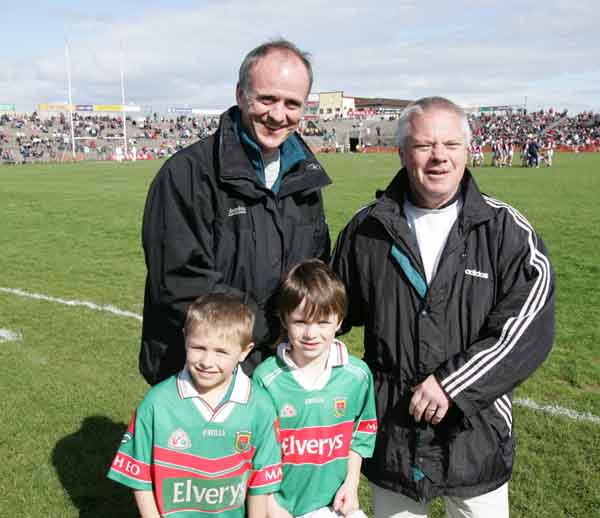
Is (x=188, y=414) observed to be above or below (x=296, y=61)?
below

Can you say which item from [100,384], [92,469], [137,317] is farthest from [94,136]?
[92,469]

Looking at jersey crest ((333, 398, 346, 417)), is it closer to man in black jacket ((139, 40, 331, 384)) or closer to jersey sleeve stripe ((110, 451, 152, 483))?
man in black jacket ((139, 40, 331, 384))

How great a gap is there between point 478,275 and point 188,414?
127 centimetres

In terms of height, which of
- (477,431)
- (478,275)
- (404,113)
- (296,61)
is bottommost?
(477,431)

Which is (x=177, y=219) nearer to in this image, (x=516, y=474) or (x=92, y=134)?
(x=516, y=474)

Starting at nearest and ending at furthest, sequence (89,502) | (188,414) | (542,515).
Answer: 1. (188,414)
2. (542,515)
3. (89,502)

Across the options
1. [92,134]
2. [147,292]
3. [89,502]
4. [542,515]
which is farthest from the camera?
[92,134]

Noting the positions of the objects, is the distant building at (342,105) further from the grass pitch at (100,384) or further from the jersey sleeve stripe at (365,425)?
the jersey sleeve stripe at (365,425)

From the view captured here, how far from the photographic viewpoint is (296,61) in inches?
103

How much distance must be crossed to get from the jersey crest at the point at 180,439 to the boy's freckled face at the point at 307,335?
0.54m

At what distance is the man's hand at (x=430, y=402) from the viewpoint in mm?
2463

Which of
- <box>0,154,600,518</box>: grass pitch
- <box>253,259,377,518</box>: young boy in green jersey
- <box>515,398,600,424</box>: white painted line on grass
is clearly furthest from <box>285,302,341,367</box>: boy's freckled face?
<box>515,398,600,424</box>: white painted line on grass

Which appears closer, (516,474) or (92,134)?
(516,474)

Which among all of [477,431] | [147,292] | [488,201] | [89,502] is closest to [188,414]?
[147,292]
